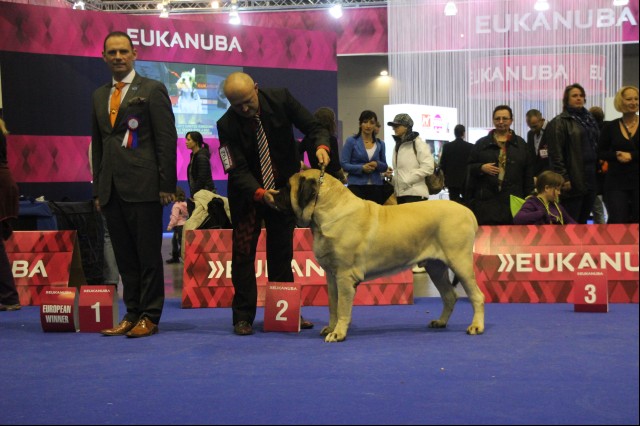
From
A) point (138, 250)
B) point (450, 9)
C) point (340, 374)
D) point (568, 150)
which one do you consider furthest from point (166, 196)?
point (450, 9)

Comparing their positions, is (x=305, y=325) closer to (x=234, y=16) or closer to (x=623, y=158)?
(x=623, y=158)

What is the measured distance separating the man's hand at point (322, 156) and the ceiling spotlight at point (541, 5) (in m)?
14.2

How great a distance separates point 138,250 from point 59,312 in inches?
30.6

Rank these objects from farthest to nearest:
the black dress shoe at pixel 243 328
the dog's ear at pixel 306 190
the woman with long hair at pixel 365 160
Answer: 1. the woman with long hair at pixel 365 160
2. the black dress shoe at pixel 243 328
3. the dog's ear at pixel 306 190

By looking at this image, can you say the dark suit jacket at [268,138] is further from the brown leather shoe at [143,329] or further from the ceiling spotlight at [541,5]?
the ceiling spotlight at [541,5]

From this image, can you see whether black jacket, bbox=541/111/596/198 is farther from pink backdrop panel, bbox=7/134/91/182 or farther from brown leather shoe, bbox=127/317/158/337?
pink backdrop panel, bbox=7/134/91/182

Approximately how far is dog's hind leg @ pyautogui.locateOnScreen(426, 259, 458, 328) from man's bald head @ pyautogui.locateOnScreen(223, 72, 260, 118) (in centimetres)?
148

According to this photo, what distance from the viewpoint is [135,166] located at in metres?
4.71

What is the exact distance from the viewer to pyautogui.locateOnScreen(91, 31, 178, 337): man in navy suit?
4.71 meters

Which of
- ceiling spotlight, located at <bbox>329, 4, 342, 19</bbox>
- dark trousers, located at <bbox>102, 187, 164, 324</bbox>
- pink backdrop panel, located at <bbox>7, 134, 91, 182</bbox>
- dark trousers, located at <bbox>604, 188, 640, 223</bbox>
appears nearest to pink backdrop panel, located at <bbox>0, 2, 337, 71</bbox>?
pink backdrop panel, located at <bbox>7, 134, 91, 182</bbox>

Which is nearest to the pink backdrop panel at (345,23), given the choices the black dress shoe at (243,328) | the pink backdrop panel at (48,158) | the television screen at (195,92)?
the television screen at (195,92)

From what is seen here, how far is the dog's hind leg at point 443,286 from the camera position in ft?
15.9

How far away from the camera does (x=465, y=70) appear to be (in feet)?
58.1

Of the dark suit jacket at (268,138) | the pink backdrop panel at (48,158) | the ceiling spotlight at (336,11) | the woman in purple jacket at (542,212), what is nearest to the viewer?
the dark suit jacket at (268,138)
